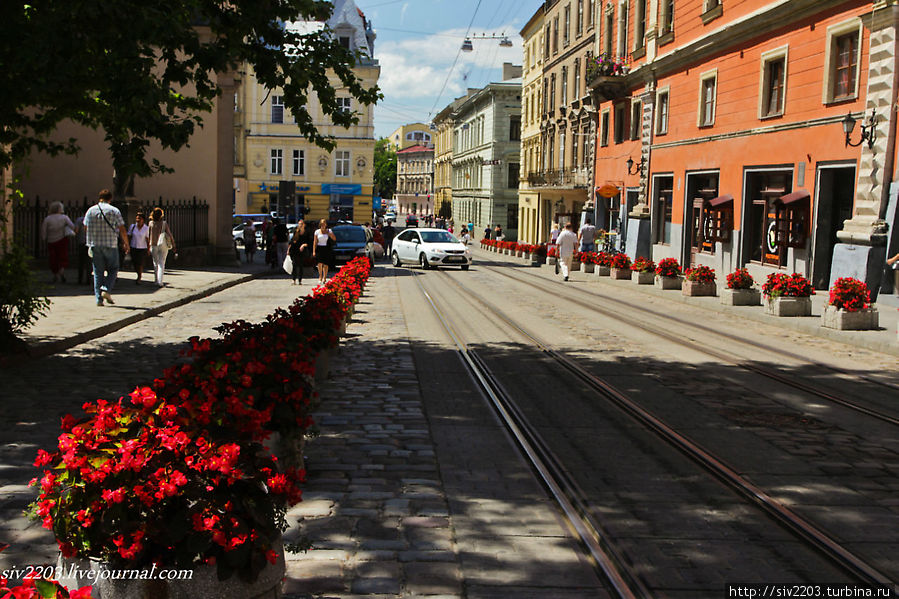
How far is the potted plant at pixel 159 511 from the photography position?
338cm

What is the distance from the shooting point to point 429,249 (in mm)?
33719

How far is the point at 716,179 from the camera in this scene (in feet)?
93.2

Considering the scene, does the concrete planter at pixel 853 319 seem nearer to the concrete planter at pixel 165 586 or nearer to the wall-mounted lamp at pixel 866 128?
the wall-mounted lamp at pixel 866 128

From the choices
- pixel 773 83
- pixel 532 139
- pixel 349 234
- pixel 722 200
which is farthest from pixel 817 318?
pixel 532 139

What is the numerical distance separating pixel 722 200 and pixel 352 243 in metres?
13.1

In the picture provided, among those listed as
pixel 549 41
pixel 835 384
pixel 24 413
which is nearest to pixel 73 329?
pixel 24 413

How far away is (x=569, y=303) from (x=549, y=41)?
41.1 metres

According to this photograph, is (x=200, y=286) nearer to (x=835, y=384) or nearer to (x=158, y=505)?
(x=835, y=384)

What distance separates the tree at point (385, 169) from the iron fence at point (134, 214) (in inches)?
5347

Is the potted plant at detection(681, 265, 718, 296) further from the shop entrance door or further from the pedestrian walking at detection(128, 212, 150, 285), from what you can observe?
the pedestrian walking at detection(128, 212, 150, 285)

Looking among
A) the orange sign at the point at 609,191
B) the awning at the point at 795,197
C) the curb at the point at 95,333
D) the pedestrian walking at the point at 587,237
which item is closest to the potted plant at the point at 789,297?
the awning at the point at 795,197

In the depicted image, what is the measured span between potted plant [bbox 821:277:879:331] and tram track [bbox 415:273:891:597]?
21.4ft

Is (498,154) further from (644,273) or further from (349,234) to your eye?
(644,273)

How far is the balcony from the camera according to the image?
46.0 m
